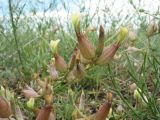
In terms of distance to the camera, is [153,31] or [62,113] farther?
[62,113]

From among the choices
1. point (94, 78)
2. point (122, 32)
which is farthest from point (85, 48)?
point (94, 78)

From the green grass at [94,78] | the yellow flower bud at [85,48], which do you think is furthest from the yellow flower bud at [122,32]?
the green grass at [94,78]

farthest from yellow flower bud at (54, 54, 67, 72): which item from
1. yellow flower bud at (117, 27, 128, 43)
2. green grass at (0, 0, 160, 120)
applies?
yellow flower bud at (117, 27, 128, 43)

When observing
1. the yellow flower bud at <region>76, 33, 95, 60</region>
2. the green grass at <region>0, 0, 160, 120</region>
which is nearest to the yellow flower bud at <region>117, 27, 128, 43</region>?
the yellow flower bud at <region>76, 33, 95, 60</region>

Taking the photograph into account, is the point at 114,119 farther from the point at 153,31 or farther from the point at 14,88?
the point at 14,88

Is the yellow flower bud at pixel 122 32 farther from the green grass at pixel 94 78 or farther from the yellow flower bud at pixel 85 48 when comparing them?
the green grass at pixel 94 78

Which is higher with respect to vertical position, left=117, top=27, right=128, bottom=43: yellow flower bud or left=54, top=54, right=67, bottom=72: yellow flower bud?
left=117, top=27, right=128, bottom=43: yellow flower bud

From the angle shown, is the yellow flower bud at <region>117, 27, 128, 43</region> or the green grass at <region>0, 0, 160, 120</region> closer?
the yellow flower bud at <region>117, 27, 128, 43</region>

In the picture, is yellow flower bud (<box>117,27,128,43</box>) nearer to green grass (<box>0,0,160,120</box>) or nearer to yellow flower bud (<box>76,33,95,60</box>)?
yellow flower bud (<box>76,33,95,60</box>)

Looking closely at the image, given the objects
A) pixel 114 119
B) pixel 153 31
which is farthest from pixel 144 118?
pixel 153 31

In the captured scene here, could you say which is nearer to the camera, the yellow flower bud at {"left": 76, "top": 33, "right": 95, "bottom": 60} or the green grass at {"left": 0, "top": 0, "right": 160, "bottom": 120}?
the yellow flower bud at {"left": 76, "top": 33, "right": 95, "bottom": 60}

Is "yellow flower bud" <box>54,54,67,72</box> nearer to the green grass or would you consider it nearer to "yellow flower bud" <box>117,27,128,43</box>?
the green grass
